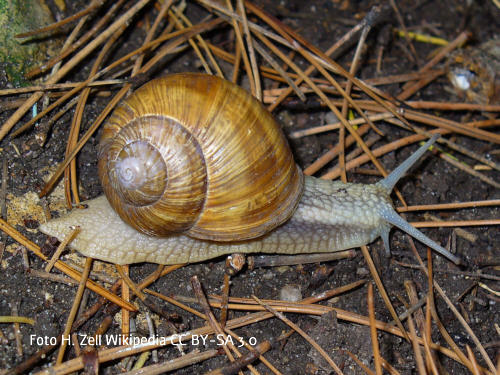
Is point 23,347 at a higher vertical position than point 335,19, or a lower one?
lower

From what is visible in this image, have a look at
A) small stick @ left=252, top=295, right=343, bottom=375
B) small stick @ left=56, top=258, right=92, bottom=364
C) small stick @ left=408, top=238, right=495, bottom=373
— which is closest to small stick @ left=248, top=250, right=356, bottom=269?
small stick @ left=252, top=295, right=343, bottom=375

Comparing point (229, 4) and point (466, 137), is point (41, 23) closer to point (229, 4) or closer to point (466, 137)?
point (229, 4)

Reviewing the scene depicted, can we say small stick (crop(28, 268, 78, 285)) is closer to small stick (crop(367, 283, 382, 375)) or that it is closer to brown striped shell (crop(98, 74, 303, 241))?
brown striped shell (crop(98, 74, 303, 241))

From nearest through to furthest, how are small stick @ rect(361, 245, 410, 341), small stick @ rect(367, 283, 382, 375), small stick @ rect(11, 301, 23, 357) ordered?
small stick @ rect(11, 301, 23, 357) < small stick @ rect(367, 283, 382, 375) < small stick @ rect(361, 245, 410, 341)

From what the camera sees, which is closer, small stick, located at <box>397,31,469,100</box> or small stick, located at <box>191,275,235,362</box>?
small stick, located at <box>191,275,235,362</box>

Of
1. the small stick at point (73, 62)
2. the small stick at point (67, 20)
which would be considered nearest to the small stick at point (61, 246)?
the small stick at point (73, 62)

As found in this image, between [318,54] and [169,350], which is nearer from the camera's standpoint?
[169,350]

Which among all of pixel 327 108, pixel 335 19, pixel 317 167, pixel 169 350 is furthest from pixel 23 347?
pixel 335 19

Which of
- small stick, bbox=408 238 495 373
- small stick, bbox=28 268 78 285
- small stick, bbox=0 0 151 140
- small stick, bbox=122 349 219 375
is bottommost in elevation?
small stick, bbox=408 238 495 373

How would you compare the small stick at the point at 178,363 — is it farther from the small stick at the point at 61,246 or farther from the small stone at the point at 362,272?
the small stone at the point at 362,272
